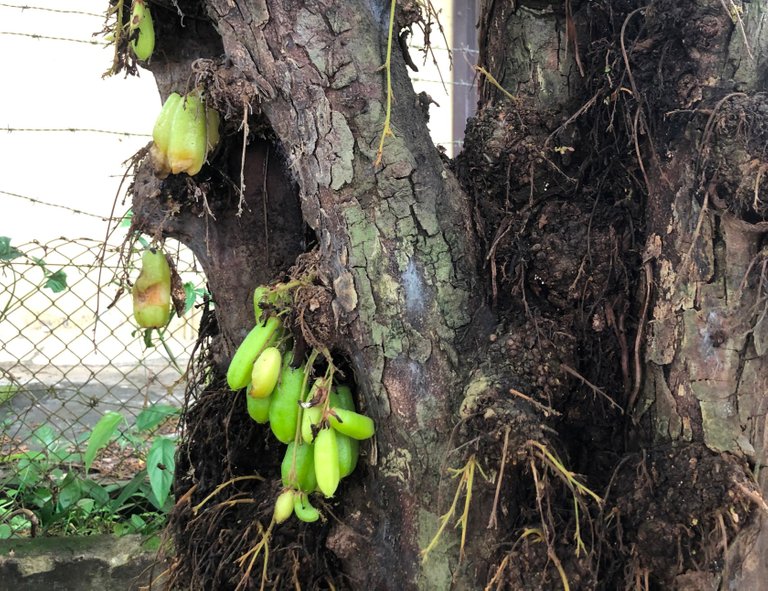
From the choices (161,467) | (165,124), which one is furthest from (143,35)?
(161,467)

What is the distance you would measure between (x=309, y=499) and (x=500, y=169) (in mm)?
773

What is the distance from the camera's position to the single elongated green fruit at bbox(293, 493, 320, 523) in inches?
53.8

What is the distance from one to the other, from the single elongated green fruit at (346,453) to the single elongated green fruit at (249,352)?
0.21 m

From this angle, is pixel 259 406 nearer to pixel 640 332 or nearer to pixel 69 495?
pixel 640 332

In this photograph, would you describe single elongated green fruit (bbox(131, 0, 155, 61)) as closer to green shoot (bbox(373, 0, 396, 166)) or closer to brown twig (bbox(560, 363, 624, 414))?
green shoot (bbox(373, 0, 396, 166))

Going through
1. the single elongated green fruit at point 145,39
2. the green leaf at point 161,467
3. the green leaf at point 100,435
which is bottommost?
the green leaf at point 161,467

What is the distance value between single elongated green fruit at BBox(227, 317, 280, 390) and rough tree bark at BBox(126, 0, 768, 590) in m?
0.13

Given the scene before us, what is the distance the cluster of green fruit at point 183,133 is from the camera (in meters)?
1.35

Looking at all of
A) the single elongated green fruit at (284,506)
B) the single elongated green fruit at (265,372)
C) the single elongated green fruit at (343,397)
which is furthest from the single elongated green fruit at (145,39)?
the single elongated green fruit at (284,506)

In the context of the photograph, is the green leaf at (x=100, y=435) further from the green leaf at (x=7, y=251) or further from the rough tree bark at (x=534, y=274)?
the rough tree bark at (x=534, y=274)

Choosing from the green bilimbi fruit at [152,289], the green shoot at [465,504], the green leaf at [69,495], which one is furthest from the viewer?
the green leaf at [69,495]

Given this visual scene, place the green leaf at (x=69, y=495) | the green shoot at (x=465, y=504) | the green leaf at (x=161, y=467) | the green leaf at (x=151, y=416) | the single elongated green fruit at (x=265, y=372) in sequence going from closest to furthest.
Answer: the green shoot at (x=465, y=504) → the single elongated green fruit at (x=265, y=372) → the green leaf at (x=161, y=467) → the green leaf at (x=151, y=416) → the green leaf at (x=69, y=495)

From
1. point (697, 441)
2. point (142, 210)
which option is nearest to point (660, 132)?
point (697, 441)

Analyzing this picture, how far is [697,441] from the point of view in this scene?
126 cm
